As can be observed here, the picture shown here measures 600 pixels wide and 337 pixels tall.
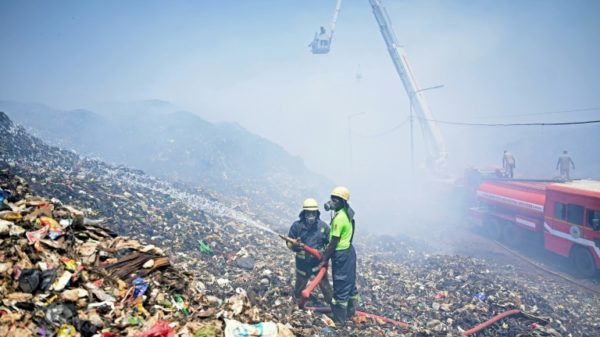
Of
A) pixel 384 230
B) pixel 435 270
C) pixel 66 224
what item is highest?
pixel 66 224

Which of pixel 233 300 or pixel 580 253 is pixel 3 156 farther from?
pixel 580 253

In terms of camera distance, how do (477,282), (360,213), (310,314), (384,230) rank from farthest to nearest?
(360,213) → (384,230) → (477,282) → (310,314)

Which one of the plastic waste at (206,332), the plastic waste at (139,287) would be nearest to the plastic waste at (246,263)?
the plastic waste at (139,287)

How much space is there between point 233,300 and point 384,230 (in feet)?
47.9

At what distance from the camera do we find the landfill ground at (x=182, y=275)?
310 cm

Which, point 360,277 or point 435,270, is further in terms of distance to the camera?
point 435,270

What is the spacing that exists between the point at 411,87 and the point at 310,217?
16.3 m

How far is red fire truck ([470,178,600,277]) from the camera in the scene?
910 cm

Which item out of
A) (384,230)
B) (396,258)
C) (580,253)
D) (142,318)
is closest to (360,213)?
(384,230)

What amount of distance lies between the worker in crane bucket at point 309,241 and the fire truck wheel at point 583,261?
8.23 meters

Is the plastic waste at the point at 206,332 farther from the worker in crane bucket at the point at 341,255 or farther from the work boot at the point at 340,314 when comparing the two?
the work boot at the point at 340,314

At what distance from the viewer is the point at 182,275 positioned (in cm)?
416

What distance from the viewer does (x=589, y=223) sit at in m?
9.06

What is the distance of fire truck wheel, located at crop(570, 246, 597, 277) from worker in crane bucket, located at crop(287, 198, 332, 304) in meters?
8.23
